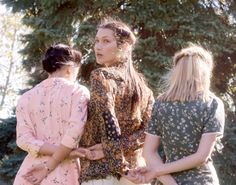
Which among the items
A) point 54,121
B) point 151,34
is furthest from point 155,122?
point 151,34

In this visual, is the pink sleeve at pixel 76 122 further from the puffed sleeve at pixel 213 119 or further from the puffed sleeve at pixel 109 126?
the puffed sleeve at pixel 213 119

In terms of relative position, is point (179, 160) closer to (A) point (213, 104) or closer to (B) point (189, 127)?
(B) point (189, 127)

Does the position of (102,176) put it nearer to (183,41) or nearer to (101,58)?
(101,58)

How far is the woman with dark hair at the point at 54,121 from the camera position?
3010mm

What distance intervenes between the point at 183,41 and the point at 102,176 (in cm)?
597

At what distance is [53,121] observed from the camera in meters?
3.07

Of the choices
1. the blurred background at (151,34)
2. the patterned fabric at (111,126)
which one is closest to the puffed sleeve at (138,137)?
the patterned fabric at (111,126)

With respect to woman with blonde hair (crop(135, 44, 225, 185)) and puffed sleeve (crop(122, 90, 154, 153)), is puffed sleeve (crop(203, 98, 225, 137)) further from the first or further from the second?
puffed sleeve (crop(122, 90, 154, 153))

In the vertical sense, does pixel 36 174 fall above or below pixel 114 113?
below

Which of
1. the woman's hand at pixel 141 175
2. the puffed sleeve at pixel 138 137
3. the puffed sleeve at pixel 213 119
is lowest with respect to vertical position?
the woman's hand at pixel 141 175

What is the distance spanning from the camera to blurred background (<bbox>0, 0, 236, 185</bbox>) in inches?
340

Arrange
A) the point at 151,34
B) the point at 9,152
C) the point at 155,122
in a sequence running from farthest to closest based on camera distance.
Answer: the point at 9,152 < the point at 151,34 < the point at 155,122

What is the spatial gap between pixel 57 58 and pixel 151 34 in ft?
20.0

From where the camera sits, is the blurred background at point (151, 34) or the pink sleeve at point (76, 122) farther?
the blurred background at point (151, 34)
